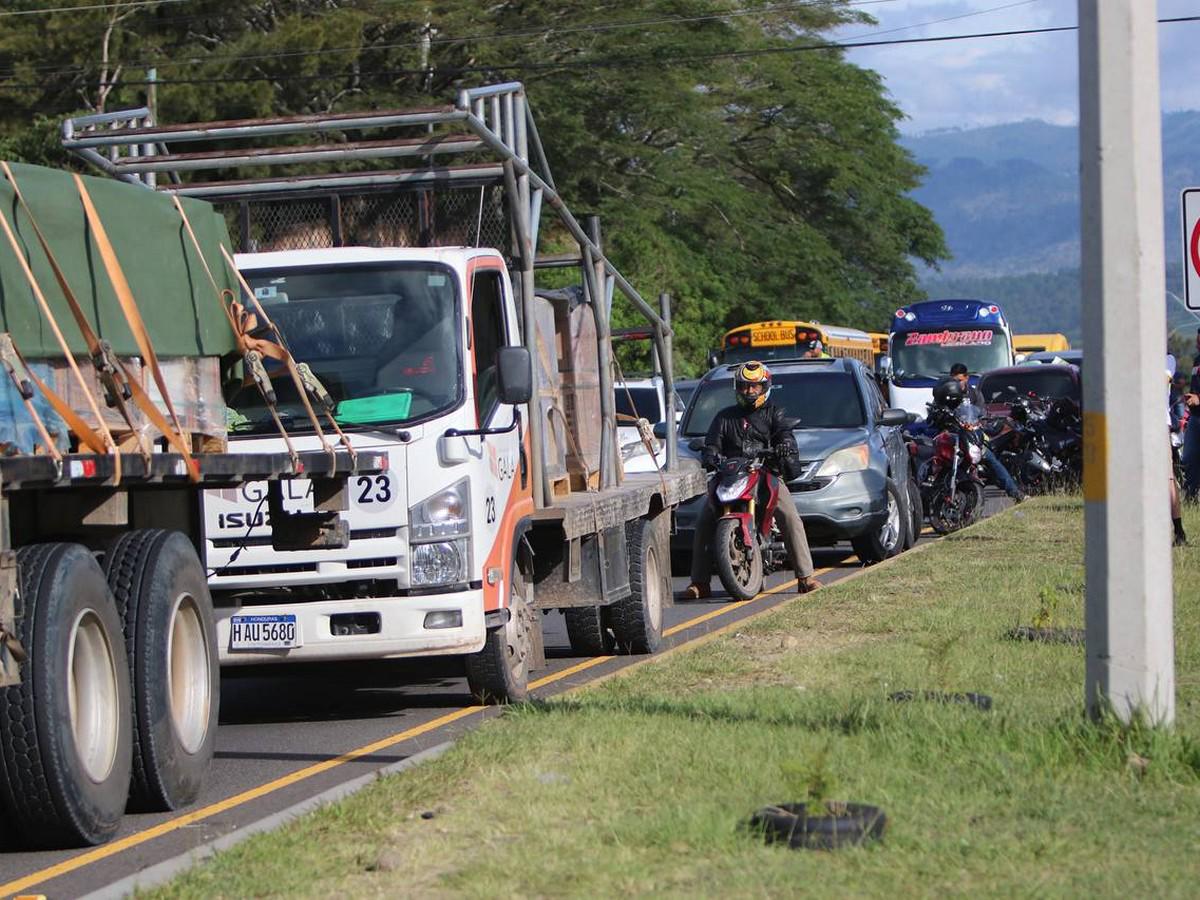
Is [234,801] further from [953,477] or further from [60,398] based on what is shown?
[953,477]

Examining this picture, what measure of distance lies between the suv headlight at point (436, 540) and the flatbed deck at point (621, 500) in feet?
4.01

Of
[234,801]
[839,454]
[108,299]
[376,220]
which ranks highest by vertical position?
[376,220]

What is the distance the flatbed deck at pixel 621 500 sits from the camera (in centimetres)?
1115

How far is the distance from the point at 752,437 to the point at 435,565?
20.8ft

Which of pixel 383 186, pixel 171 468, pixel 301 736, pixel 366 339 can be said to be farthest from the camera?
pixel 383 186

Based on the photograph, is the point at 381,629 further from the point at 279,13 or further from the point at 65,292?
the point at 279,13

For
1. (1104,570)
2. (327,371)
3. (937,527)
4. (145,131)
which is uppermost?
(145,131)

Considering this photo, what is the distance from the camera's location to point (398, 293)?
34.0ft

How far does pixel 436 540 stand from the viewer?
9789 millimetres

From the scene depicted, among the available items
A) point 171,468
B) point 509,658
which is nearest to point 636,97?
point 509,658

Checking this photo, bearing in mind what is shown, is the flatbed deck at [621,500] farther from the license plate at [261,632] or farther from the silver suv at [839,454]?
the silver suv at [839,454]

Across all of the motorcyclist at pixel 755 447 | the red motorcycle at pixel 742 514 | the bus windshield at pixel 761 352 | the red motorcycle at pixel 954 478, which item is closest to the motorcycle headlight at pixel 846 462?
the motorcyclist at pixel 755 447

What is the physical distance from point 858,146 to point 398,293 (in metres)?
41.9

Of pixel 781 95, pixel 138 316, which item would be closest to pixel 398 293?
pixel 138 316
